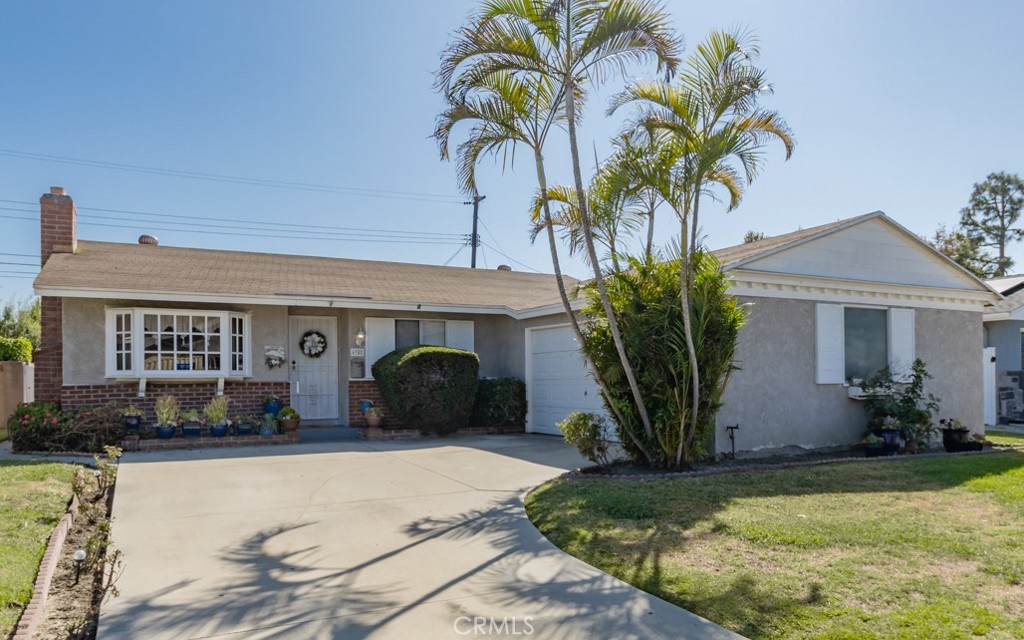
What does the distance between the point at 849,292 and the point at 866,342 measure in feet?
3.04

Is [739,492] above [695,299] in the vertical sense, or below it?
below

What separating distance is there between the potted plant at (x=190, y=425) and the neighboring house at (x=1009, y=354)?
686 inches

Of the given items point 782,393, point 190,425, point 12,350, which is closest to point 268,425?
point 190,425

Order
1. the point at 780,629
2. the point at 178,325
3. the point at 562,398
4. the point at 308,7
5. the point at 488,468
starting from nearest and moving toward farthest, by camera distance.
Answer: the point at 780,629, the point at 488,468, the point at 308,7, the point at 178,325, the point at 562,398

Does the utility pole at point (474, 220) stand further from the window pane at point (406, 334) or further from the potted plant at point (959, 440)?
the potted plant at point (959, 440)

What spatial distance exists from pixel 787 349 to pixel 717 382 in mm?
2574

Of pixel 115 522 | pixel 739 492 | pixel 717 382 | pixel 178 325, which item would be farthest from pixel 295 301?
pixel 739 492

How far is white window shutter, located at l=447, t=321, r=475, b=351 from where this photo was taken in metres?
15.3

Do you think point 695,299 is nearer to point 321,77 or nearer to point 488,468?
point 488,468

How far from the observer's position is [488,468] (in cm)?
958

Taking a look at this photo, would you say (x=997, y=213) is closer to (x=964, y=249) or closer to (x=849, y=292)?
(x=964, y=249)

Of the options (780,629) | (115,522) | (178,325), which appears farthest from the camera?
(178,325)

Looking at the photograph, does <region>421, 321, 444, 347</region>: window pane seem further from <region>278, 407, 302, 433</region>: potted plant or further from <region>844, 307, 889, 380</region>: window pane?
<region>844, 307, 889, 380</region>: window pane

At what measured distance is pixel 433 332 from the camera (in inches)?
602
